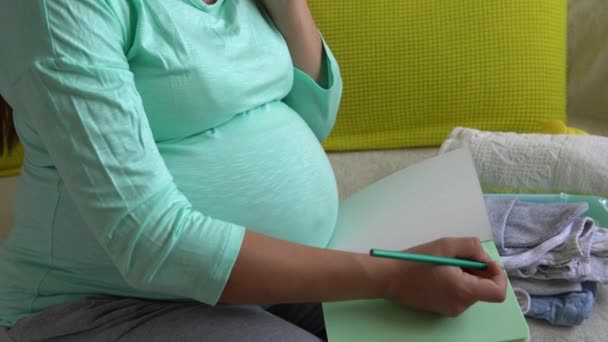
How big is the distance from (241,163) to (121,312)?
0.20m

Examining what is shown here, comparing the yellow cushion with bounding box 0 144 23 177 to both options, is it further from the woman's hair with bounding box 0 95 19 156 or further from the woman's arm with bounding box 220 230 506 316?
the woman's arm with bounding box 220 230 506 316

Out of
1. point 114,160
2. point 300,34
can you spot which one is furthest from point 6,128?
point 300,34

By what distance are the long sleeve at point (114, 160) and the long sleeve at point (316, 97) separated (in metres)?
0.34

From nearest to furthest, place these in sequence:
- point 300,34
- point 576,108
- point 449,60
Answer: point 300,34 < point 449,60 < point 576,108

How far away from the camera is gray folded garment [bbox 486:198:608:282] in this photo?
83 centimetres

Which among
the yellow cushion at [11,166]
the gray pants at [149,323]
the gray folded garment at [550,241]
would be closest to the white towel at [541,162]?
the gray folded garment at [550,241]

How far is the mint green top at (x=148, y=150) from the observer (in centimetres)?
60

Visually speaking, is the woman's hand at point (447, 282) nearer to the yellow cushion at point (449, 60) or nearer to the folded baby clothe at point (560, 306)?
the folded baby clothe at point (560, 306)

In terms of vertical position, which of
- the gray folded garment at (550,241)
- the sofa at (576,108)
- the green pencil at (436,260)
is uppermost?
the green pencil at (436,260)

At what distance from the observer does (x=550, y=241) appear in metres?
0.85

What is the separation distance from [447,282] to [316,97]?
0.37m

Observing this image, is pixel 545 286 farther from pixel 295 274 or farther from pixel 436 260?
pixel 295 274

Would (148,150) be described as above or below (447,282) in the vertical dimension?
above

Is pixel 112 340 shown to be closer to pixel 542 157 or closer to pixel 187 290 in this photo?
pixel 187 290
